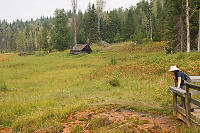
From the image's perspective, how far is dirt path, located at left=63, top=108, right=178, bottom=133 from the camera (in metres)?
5.43

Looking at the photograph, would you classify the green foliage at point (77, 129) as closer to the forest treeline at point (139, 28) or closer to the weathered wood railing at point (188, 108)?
the weathered wood railing at point (188, 108)

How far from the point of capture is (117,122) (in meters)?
6.07

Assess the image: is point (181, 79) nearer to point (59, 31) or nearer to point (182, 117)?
point (182, 117)

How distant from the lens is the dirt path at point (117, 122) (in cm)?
543

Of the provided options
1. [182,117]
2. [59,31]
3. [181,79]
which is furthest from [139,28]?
[182,117]

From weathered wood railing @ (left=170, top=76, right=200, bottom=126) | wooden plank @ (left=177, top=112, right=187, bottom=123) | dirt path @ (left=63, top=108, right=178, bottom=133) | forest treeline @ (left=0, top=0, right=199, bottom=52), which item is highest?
forest treeline @ (left=0, top=0, right=199, bottom=52)

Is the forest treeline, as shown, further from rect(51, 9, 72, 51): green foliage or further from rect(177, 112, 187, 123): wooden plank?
rect(177, 112, 187, 123): wooden plank

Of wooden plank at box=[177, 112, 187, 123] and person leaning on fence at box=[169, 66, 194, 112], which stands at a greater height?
person leaning on fence at box=[169, 66, 194, 112]

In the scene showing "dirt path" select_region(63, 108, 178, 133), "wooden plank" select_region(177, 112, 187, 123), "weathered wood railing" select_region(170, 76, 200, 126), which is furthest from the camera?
"wooden plank" select_region(177, 112, 187, 123)

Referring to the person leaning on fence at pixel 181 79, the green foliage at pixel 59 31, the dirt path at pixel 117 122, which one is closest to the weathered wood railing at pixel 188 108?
the person leaning on fence at pixel 181 79

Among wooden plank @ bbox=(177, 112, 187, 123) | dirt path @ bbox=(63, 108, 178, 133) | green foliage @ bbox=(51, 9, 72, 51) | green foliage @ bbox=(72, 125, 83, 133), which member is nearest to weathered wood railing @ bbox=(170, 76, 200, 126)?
wooden plank @ bbox=(177, 112, 187, 123)

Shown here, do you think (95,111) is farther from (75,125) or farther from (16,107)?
(16,107)

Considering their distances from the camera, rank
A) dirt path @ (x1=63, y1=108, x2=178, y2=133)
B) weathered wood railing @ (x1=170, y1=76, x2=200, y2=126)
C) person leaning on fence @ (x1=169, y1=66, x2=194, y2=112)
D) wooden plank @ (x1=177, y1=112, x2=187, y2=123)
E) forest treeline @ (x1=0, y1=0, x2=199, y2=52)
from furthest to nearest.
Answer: forest treeline @ (x1=0, y1=0, x2=199, y2=52) < person leaning on fence @ (x1=169, y1=66, x2=194, y2=112) < wooden plank @ (x1=177, y1=112, x2=187, y2=123) < dirt path @ (x1=63, y1=108, x2=178, y2=133) < weathered wood railing @ (x1=170, y1=76, x2=200, y2=126)

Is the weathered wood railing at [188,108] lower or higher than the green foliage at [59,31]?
lower
